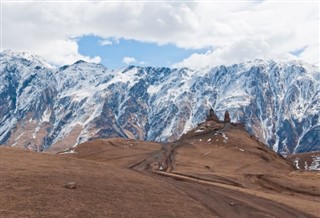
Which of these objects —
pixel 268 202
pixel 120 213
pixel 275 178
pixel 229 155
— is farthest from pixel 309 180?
pixel 120 213

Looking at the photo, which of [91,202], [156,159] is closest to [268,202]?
[91,202]

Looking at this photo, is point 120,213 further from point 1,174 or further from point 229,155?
point 229,155

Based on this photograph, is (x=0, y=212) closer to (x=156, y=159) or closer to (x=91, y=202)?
(x=91, y=202)

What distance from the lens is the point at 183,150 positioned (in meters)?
159

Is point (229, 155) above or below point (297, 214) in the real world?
above

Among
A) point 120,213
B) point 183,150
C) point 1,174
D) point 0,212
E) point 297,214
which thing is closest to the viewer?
point 0,212

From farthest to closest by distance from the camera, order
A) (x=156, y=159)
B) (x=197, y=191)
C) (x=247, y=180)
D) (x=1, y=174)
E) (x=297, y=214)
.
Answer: (x=156, y=159) < (x=247, y=180) < (x=197, y=191) < (x=297, y=214) < (x=1, y=174)

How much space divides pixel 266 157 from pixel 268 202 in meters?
102

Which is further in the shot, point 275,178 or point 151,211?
point 275,178

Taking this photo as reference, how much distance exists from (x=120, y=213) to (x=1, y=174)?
1338 cm

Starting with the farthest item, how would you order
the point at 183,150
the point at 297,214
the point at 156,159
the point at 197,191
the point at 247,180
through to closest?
the point at 183,150 < the point at 156,159 < the point at 247,180 < the point at 197,191 < the point at 297,214

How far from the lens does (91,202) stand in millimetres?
41906

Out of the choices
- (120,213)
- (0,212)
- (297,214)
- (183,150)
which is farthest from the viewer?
(183,150)

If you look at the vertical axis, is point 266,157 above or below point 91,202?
above
